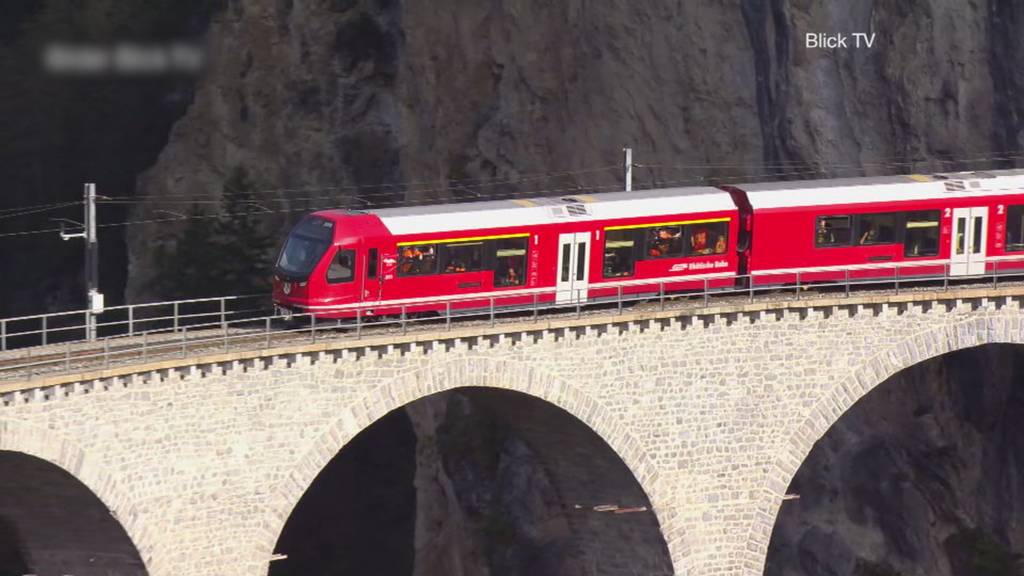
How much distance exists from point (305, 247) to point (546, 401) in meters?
7.73

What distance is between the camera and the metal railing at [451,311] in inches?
2488

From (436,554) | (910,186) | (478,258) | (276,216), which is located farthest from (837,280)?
(276,216)

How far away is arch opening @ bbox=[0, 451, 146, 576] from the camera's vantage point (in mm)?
62750

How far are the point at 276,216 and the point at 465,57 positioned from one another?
9.62 metres

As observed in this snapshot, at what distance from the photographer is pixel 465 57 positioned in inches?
3725

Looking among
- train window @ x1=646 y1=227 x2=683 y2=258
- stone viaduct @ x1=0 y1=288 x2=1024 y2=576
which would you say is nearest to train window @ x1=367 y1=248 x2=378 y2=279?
stone viaduct @ x1=0 y1=288 x2=1024 y2=576

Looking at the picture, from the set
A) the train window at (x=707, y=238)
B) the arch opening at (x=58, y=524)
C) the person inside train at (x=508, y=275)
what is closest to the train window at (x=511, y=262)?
the person inside train at (x=508, y=275)

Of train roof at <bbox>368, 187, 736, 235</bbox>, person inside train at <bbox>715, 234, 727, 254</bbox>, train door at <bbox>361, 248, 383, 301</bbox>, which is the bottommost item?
train door at <bbox>361, 248, 383, 301</bbox>

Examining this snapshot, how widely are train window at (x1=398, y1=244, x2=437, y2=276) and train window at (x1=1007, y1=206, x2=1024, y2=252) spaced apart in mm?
17010

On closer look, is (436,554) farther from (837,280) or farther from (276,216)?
(837,280)

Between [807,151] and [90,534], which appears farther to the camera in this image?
[807,151]

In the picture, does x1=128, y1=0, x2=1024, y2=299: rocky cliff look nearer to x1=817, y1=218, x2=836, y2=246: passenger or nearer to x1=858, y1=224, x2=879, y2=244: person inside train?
x1=858, y1=224, x2=879, y2=244: person inside train

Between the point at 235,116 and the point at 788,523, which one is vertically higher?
the point at 235,116

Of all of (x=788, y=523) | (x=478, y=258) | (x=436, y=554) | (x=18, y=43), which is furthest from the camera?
(x=18, y=43)
